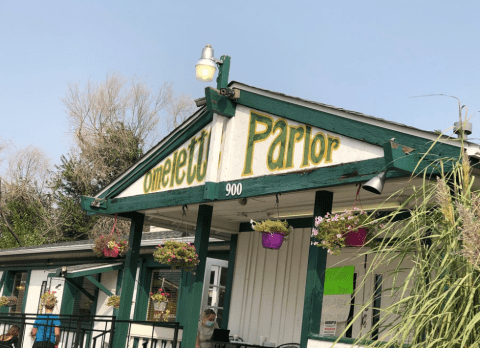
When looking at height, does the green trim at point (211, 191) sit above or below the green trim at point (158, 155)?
below

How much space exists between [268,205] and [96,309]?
8.48 metres

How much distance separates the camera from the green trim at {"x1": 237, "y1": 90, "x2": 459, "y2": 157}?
5598 mm

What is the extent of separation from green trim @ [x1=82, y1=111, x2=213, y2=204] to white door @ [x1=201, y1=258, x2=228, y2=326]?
227 cm

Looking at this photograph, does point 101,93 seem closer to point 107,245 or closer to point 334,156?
point 107,245

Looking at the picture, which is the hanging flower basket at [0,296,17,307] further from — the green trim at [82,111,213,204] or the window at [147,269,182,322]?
the green trim at [82,111,213,204]

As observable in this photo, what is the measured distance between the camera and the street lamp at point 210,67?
27.4 feet

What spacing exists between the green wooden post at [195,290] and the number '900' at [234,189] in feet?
4.03

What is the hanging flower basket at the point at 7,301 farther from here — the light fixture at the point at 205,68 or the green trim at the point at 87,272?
the light fixture at the point at 205,68

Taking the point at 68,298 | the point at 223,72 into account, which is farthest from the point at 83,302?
the point at 223,72

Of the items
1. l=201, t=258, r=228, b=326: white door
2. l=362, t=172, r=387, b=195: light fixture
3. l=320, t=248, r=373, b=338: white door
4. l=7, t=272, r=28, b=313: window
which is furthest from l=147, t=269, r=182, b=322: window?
l=362, t=172, r=387, b=195: light fixture

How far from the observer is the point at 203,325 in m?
9.70

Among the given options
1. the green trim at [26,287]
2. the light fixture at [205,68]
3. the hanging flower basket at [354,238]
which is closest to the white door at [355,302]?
the hanging flower basket at [354,238]

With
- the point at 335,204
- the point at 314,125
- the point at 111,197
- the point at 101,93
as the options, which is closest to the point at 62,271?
the point at 111,197

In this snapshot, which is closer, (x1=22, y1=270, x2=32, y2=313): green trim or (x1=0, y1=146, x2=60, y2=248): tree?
(x1=22, y1=270, x2=32, y2=313): green trim
